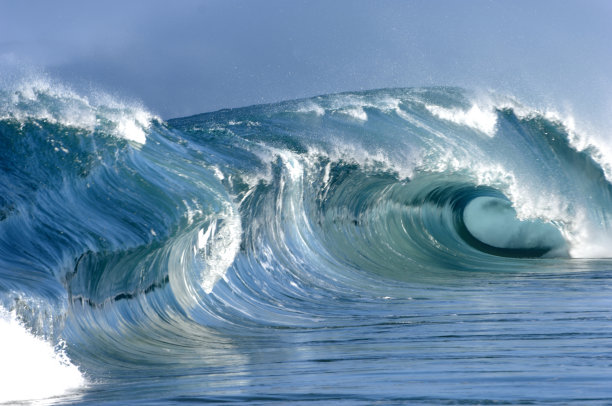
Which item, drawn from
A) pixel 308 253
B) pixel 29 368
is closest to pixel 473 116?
pixel 308 253

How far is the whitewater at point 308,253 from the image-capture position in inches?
148

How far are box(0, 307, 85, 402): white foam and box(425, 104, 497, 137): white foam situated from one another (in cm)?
713

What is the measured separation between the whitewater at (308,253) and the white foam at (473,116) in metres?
0.03

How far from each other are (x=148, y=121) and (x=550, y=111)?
21.1ft

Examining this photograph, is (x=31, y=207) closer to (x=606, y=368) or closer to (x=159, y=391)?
(x=159, y=391)

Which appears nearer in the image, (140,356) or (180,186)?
(140,356)

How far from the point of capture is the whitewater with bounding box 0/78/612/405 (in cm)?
377

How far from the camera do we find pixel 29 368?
386 centimetres

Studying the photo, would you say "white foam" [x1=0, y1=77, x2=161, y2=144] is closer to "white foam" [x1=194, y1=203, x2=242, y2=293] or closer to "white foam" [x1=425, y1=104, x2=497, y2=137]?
"white foam" [x1=194, y1=203, x2=242, y2=293]

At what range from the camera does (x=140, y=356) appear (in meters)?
Answer: 4.76

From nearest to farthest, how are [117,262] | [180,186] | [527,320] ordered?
[527,320]
[117,262]
[180,186]

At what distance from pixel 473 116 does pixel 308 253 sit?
3.94 m

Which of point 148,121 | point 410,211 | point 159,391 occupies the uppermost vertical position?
point 410,211

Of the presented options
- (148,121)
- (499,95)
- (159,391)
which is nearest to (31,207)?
(148,121)
